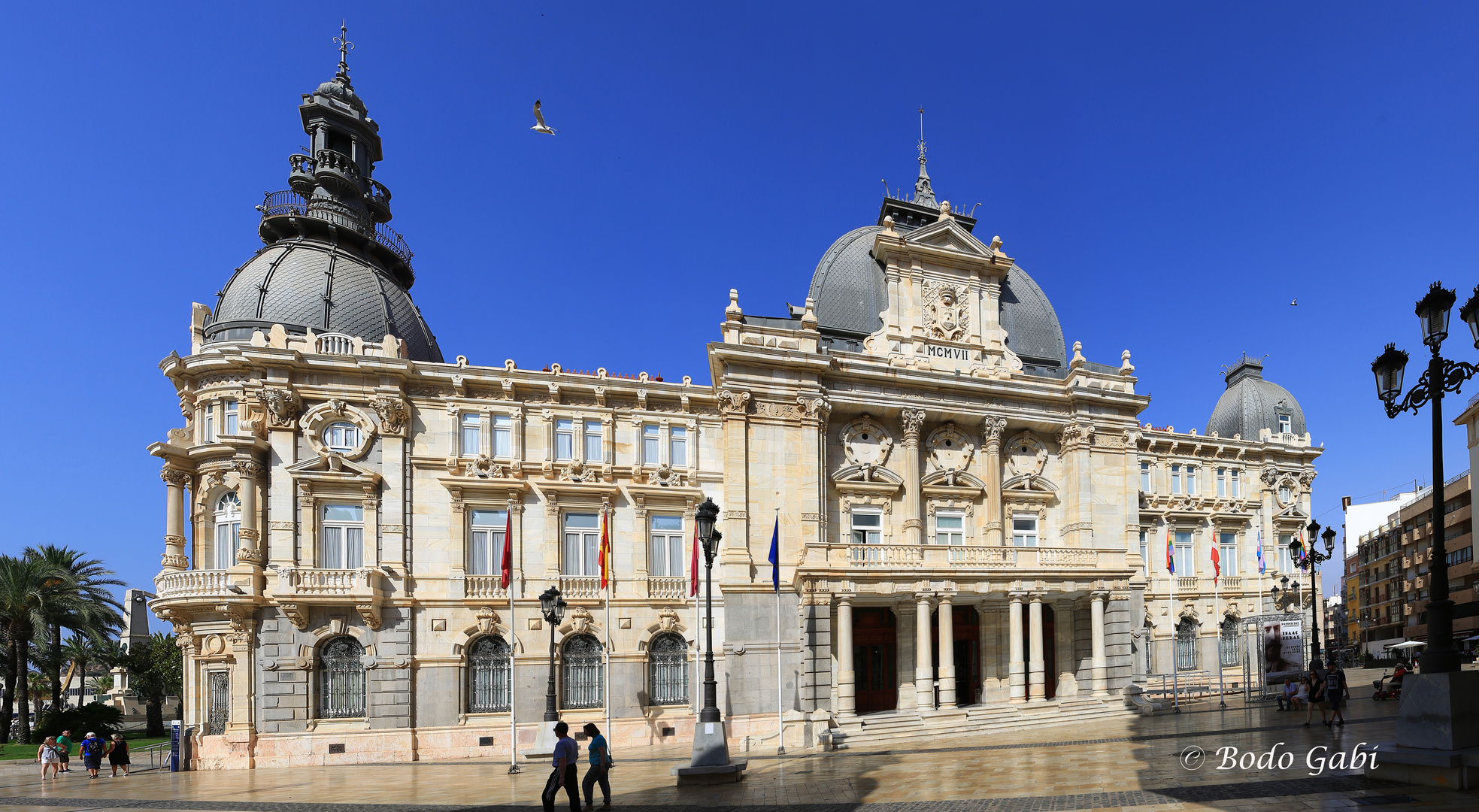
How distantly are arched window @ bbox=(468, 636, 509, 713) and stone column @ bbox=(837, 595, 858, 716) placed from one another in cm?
1212

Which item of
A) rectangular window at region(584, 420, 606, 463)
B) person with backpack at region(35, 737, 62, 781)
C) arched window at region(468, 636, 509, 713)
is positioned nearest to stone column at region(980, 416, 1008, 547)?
rectangular window at region(584, 420, 606, 463)

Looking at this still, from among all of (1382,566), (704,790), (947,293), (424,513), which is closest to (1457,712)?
(704,790)

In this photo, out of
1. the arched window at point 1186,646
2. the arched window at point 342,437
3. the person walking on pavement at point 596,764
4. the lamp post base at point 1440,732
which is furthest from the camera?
the arched window at point 1186,646

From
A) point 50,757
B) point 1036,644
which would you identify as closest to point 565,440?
point 50,757

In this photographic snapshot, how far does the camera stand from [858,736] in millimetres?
28484

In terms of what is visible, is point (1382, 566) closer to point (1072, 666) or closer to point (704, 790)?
point (1072, 666)

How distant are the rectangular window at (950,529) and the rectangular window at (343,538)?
22.6 metres

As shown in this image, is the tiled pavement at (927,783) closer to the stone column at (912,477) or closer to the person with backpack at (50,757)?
the person with backpack at (50,757)

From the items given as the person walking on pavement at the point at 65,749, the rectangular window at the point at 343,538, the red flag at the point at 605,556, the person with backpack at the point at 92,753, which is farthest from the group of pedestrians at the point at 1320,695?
the person walking on pavement at the point at 65,749

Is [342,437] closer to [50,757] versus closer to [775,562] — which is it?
[50,757]

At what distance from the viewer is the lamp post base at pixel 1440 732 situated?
12828 mm

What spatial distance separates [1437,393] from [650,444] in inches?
961

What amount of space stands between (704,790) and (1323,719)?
18368 mm

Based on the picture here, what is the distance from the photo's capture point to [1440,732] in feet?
43.4
